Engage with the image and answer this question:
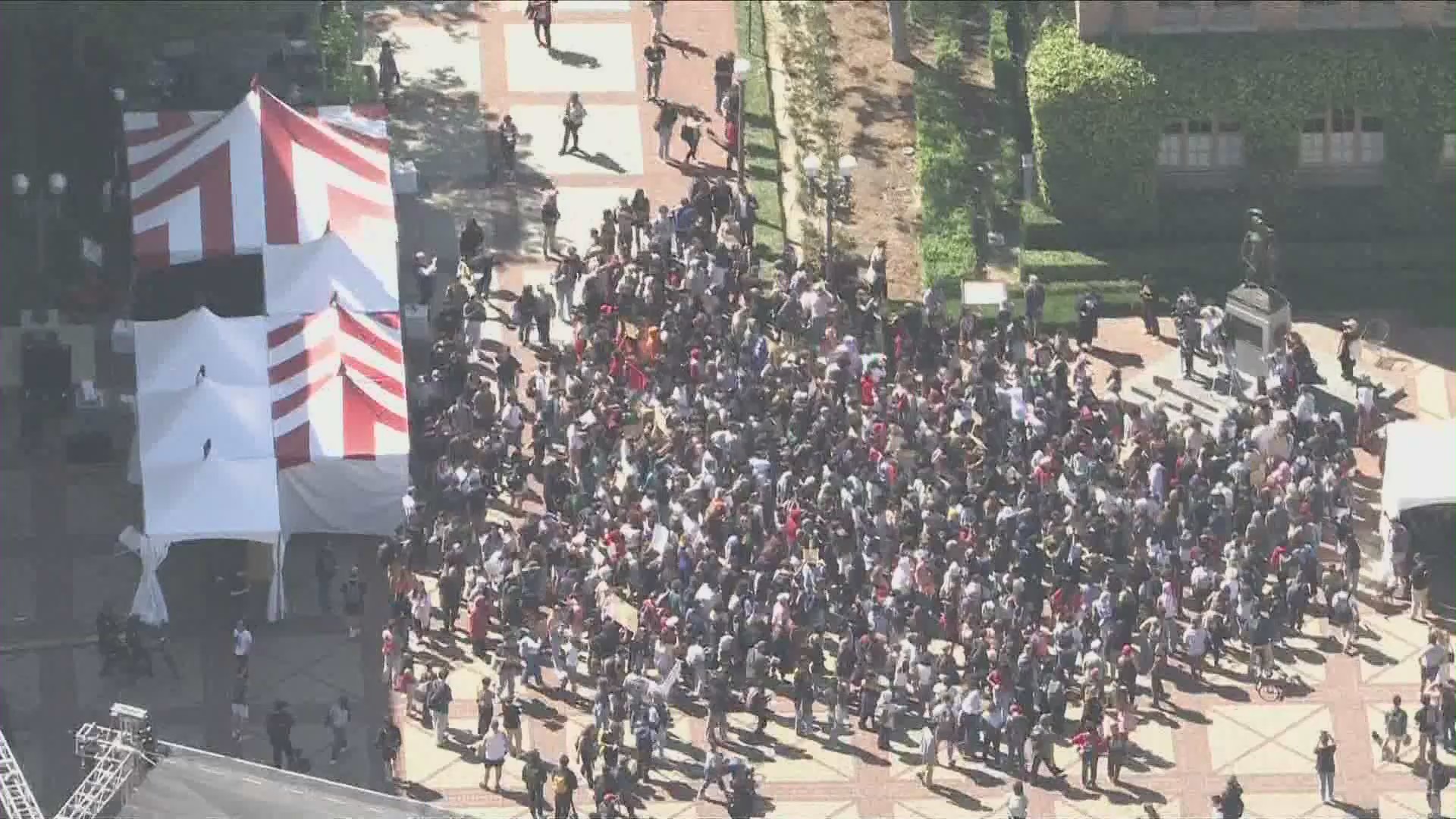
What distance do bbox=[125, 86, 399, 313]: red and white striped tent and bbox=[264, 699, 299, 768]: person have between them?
10272 millimetres

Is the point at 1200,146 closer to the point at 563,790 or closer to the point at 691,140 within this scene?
the point at 691,140

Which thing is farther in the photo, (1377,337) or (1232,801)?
(1377,337)

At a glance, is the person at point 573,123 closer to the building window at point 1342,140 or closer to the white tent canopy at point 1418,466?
the building window at point 1342,140

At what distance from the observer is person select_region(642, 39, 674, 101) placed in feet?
296

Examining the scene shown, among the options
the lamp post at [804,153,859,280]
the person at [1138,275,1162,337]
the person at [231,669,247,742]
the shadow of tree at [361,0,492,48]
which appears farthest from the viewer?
the shadow of tree at [361,0,492,48]

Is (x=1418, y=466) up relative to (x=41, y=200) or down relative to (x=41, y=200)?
down

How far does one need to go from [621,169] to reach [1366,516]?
61.2 ft

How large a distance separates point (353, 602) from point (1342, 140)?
2380 centimetres

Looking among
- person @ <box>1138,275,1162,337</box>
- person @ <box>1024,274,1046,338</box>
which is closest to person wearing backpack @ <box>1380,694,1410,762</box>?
person @ <box>1138,275,1162,337</box>

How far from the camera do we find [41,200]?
84188mm

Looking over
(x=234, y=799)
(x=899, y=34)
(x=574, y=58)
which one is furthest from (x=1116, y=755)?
(x=574, y=58)

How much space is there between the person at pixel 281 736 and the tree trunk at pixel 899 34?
87.1ft

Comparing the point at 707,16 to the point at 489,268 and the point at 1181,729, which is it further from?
the point at 1181,729

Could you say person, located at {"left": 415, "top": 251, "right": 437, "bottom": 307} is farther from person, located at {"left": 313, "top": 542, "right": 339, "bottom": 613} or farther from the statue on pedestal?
the statue on pedestal
